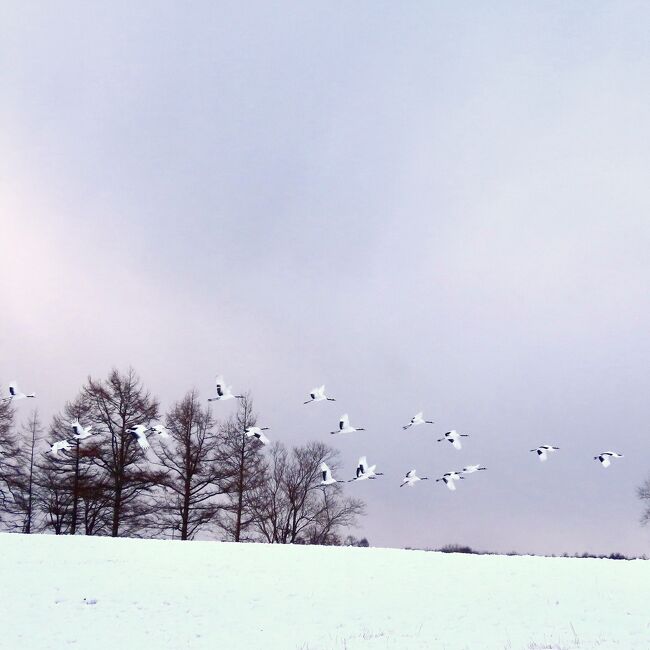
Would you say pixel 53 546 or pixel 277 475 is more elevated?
pixel 277 475

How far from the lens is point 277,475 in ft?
158

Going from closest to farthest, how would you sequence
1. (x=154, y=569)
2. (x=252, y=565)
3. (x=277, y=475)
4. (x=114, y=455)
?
1. (x=154, y=569)
2. (x=252, y=565)
3. (x=114, y=455)
4. (x=277, y=475)

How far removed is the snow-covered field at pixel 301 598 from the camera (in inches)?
663

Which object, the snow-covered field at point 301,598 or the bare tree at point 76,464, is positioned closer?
the snow-covered field at point 301,598

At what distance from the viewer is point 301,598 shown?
21.1 meters

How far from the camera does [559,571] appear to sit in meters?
26.1

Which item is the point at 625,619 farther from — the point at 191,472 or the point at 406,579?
the point at 191,472

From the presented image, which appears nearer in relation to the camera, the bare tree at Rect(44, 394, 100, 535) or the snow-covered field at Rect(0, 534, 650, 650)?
the snow-covered field at Rect(0, 534, 650, 650)

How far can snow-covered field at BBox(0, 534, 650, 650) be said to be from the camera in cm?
1684

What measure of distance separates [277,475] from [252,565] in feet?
75.6

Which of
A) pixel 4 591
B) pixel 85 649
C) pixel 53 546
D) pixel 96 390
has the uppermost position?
pixel 96 390

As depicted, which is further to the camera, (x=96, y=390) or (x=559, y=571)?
(x=96, y=390)

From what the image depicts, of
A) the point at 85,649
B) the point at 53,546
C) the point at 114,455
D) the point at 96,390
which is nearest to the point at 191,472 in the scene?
the point at 114,455

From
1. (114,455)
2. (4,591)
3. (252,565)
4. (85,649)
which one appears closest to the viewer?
(85,649)
